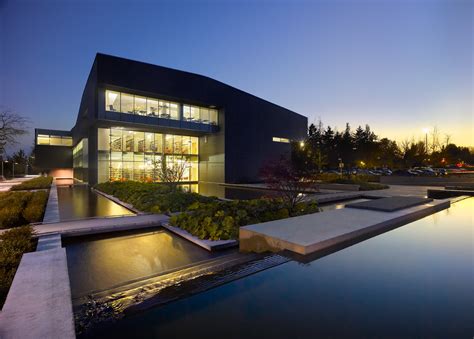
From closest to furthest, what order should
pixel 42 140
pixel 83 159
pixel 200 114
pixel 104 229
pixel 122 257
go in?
1. pixel 122 257
2. pixel 104 229
3. pixel 200 114
4. pixel 83 159
5. pixel 42 140

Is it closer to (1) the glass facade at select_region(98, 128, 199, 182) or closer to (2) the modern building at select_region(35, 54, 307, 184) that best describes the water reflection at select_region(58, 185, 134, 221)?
(2) the modern building at select_region(35, 54, 307, 184)

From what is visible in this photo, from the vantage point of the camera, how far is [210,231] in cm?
571

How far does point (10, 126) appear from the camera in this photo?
25438 millimetres

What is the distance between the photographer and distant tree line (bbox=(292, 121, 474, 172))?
56369mm

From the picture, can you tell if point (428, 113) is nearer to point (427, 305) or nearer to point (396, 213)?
point (396, 213)

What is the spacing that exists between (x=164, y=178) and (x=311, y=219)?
324 inches

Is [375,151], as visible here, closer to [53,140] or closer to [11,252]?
[11,252]

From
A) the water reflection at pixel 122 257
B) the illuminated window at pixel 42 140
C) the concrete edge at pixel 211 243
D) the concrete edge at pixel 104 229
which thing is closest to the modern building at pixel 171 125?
the concrete edge at pixel 104 229

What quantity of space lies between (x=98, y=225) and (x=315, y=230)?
558cm

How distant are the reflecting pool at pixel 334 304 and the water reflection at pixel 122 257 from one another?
141cm

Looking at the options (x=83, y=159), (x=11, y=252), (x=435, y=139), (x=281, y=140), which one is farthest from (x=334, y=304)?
(x=435, y=139)

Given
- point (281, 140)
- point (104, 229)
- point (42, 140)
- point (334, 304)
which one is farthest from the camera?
point (42, 140)

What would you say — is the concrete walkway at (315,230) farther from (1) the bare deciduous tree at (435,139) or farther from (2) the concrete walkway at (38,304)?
(1) the bare deciduous tree at (435,139)

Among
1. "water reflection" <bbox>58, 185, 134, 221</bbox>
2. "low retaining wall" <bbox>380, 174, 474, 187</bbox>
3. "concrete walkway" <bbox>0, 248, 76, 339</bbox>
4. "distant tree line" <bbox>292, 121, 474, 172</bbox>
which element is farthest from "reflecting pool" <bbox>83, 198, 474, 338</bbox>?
"distant tree line" <bbox>292, 121, 474, 172</bbox>
